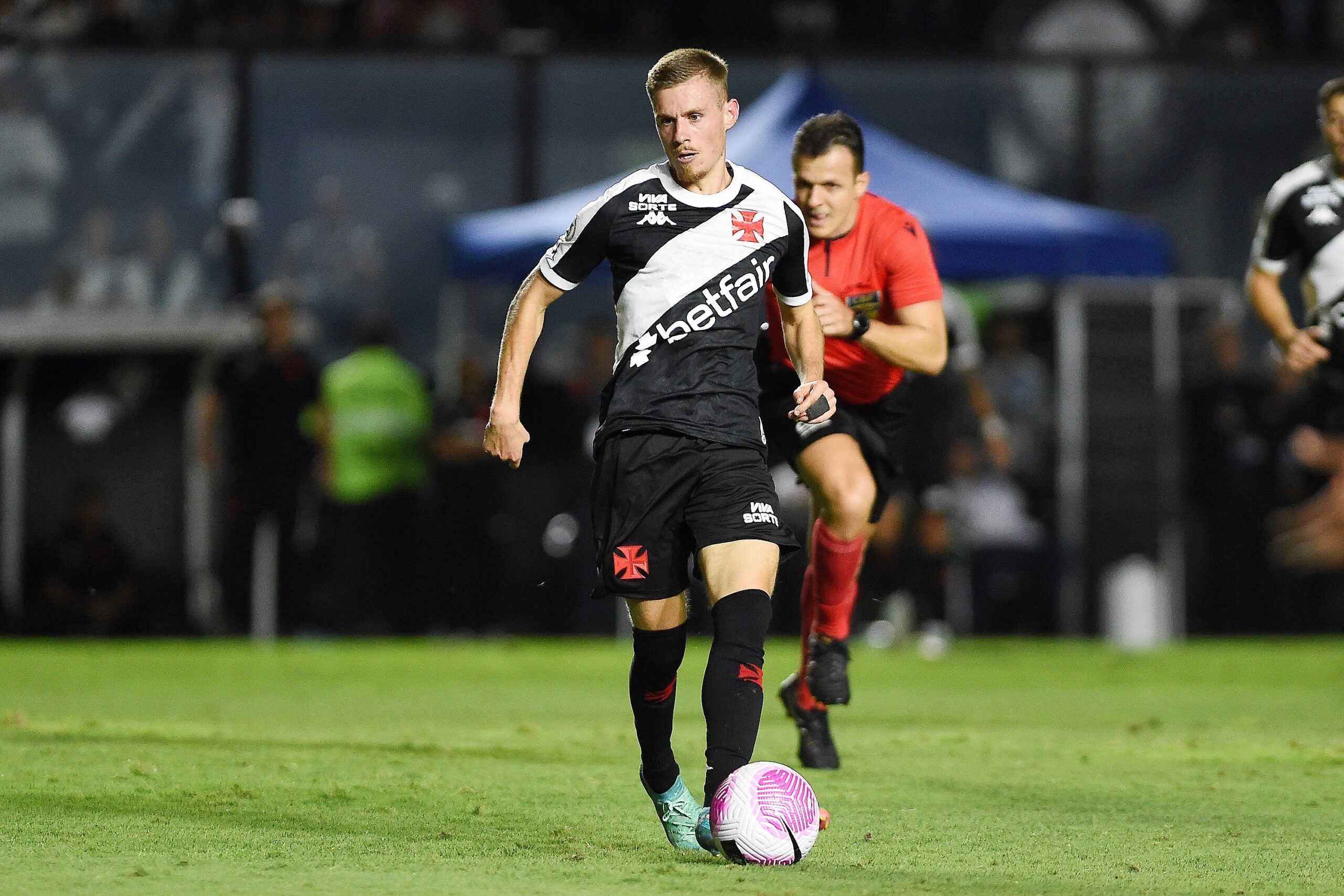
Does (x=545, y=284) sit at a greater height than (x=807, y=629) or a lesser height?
greater

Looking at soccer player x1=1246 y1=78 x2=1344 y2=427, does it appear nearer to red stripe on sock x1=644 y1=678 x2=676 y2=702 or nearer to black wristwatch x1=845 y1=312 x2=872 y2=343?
black wristwatch x1=845 y1=312 x2=872 y2=343

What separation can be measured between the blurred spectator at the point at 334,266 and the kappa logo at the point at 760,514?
11469 millimetres

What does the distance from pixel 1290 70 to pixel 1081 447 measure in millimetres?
3783

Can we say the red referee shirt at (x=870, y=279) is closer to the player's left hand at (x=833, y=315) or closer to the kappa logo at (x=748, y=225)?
the player's left hand at (x=833, y=315)

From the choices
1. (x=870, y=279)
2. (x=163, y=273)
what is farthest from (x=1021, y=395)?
(x=870, y=279)

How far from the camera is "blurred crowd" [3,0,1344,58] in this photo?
54.3ft

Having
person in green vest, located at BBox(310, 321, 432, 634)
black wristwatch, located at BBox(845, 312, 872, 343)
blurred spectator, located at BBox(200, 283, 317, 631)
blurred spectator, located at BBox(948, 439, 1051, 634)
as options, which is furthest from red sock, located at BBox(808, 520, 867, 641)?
blurred spectator, located at BBox(200, 283, 317, 631)

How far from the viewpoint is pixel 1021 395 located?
52.9 feet

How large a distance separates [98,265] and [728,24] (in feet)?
17.5

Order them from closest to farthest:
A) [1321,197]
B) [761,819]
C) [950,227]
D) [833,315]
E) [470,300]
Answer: [761,819], [833,315], [1321,197], [950,227], [470,300]

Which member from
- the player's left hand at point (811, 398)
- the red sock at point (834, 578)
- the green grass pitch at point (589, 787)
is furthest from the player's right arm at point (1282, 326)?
the player's left hand at point (811, 398)

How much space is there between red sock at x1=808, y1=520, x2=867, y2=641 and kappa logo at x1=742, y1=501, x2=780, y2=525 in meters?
2.01

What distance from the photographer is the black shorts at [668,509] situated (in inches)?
209

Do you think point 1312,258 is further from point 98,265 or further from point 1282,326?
point 98,265
